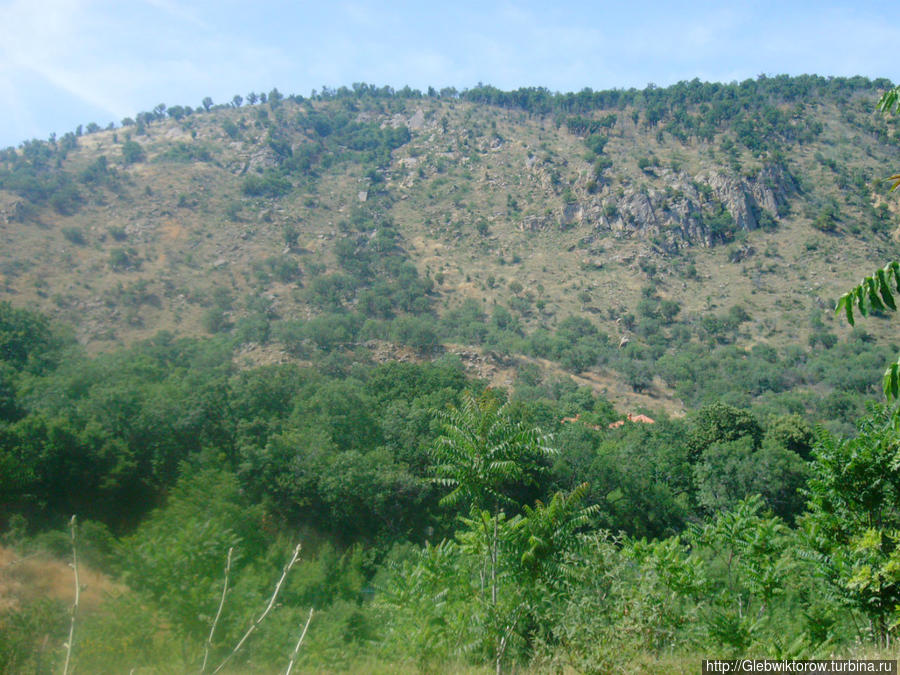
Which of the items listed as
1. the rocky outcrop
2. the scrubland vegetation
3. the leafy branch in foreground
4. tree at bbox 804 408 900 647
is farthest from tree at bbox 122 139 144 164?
the leafy branch in foreground

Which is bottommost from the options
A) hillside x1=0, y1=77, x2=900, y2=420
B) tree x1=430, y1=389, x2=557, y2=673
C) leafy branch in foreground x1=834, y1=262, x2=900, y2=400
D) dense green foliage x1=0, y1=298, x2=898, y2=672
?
dense green foliage x1=0, y1=298, x2=898, y2=672

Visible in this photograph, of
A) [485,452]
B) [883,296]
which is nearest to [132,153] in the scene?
[485,452]

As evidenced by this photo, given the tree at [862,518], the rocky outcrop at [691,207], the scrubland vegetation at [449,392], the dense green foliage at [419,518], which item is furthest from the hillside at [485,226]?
the tree at [862,518]

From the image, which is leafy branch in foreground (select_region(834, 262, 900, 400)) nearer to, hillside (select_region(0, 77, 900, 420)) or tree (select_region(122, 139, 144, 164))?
hillside (select_region(0, 77, 900, 420))

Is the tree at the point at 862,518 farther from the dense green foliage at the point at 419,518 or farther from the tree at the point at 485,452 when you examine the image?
the tree at the point at 485,452

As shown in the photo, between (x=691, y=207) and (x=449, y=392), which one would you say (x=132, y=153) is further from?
(x=691, y=207)

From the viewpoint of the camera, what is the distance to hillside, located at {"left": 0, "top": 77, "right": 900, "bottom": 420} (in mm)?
42125

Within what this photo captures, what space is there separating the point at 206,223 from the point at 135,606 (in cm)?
5144

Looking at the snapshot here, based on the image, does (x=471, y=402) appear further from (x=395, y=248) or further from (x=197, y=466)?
(x=395, y=248)

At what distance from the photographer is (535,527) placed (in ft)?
21.7

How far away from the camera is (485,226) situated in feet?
196

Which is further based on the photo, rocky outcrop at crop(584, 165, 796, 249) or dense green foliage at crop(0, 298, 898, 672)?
rocky outcrop at crop(584, 165, 796, 249)

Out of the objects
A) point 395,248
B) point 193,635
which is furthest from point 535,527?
point 395,248

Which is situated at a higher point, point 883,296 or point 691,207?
point 691,207
